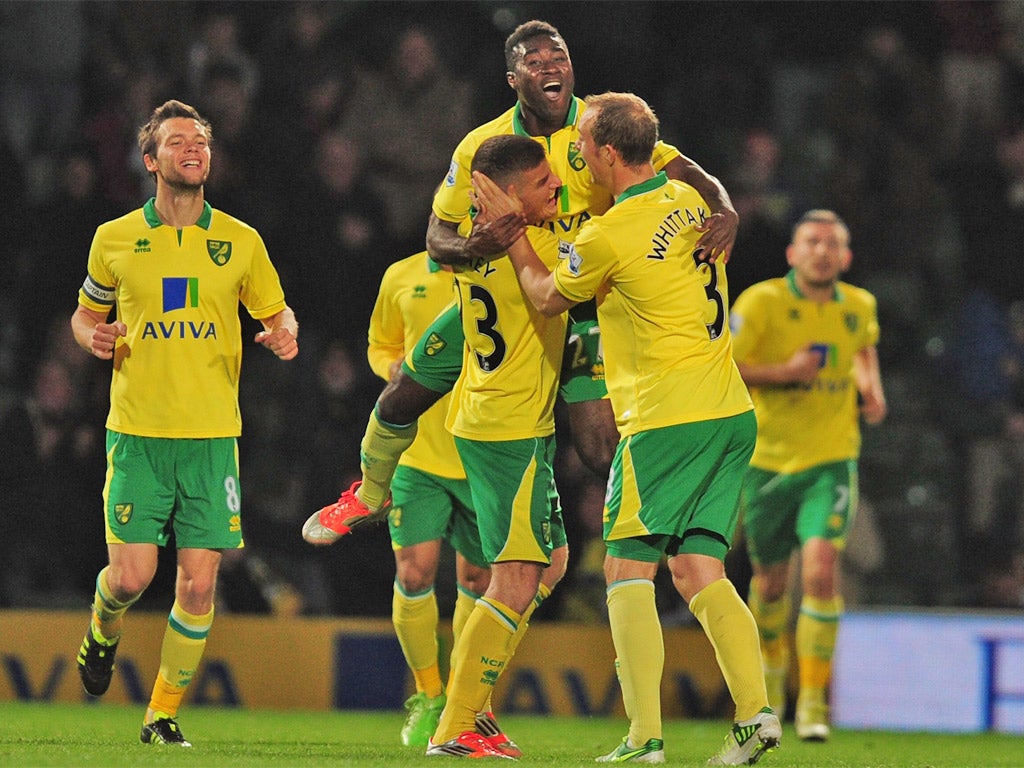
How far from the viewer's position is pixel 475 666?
18.7ft

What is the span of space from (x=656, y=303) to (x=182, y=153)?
214 centimetres

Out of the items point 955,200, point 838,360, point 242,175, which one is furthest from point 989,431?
point 242,175

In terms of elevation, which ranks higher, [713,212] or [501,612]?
[713,212]

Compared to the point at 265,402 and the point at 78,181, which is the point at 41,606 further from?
the point at 78,181

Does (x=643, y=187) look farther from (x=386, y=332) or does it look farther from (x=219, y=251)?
(x=386, y=332)

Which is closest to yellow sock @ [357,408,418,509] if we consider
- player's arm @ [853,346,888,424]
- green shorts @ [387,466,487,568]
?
green shorts @ [387,466,487,568]

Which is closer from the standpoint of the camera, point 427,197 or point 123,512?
point 123,512

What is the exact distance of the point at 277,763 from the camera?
5406 millimetres

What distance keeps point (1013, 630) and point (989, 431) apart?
2.76 metres

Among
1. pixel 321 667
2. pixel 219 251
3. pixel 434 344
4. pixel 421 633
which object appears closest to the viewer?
pixel 434 344

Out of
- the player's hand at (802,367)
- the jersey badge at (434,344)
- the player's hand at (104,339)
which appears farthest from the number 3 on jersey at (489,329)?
the player's hand at (802,367)

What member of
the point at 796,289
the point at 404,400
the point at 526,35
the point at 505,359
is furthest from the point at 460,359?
the point at 796,289

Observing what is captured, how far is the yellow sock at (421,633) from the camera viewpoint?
295 inches

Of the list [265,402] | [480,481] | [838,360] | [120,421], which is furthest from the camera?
[265,402]
